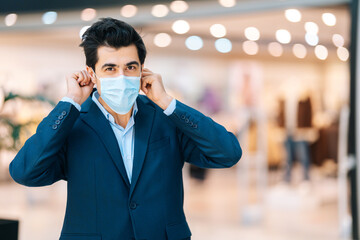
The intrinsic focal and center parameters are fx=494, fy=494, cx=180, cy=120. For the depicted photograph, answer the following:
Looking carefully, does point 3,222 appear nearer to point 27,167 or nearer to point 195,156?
point 27,167

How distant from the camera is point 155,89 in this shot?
154 centimetres

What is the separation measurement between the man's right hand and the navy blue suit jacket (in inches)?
1.9

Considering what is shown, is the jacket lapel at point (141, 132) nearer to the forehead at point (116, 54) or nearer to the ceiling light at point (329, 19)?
the forehead at point (116, 54)

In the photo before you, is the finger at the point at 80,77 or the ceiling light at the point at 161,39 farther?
the ceiling light at the point at 161,39

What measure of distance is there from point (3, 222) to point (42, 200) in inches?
212

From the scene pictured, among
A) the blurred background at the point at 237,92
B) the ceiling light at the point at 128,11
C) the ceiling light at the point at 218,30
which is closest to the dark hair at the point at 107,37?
the blurred background at the point at 237,92

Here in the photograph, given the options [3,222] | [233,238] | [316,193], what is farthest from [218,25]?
[3,222]

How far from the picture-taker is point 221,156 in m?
1.52

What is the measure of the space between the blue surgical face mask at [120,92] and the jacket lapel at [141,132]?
49mm

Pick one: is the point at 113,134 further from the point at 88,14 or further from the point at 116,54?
the point at 88,14

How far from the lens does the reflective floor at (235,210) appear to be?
526cm

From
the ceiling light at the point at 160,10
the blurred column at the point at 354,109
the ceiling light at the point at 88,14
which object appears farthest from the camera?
the ceiling light at the point at 88,14

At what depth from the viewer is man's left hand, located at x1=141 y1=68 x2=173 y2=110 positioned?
5.00 ft

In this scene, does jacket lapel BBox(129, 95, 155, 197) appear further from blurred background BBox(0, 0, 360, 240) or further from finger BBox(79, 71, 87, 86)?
blurred background BBox(0, 0, 360, 240)
